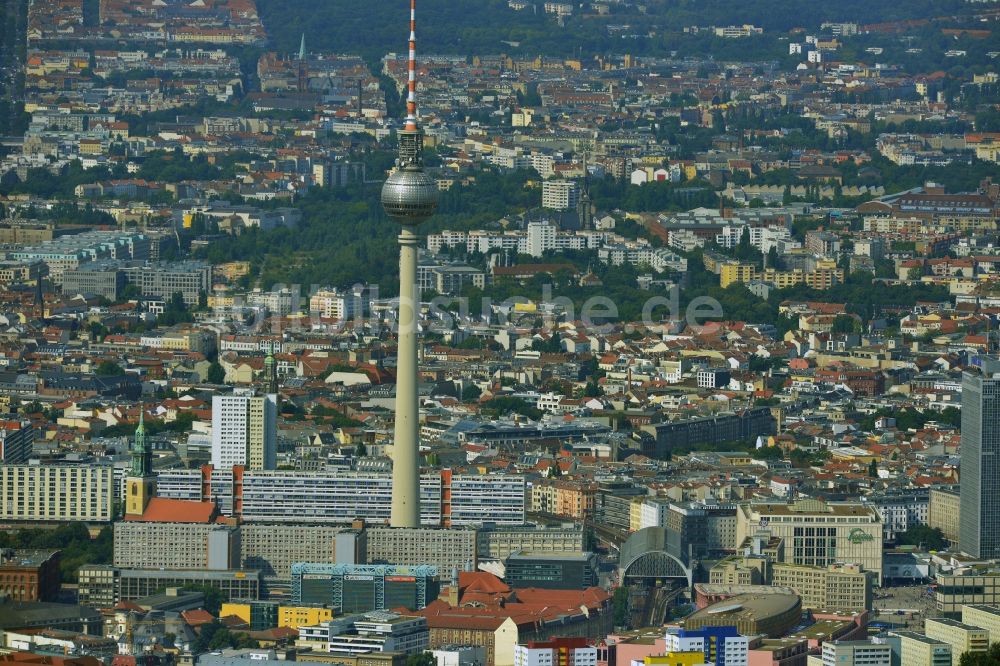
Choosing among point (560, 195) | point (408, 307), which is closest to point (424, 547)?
point (408, 307)

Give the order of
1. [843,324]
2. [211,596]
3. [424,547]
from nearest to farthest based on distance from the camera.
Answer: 1. [211,596]
2. [424,547]
3. [843,324]

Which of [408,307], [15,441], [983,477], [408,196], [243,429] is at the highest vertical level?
[408,196]

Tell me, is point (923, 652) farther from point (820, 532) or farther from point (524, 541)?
point (524, 541)

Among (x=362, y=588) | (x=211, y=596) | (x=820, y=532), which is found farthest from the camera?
(x=820, y=532)

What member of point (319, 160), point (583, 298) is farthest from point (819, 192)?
point (583, 298)

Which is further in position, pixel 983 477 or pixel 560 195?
pixel 560 195

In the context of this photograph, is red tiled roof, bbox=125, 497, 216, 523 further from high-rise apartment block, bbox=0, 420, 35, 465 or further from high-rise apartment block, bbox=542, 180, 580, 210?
high-rise apartment block, bbox=542, 180, 580, 210

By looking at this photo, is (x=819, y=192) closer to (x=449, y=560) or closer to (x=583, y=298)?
(x=583, y=298)
